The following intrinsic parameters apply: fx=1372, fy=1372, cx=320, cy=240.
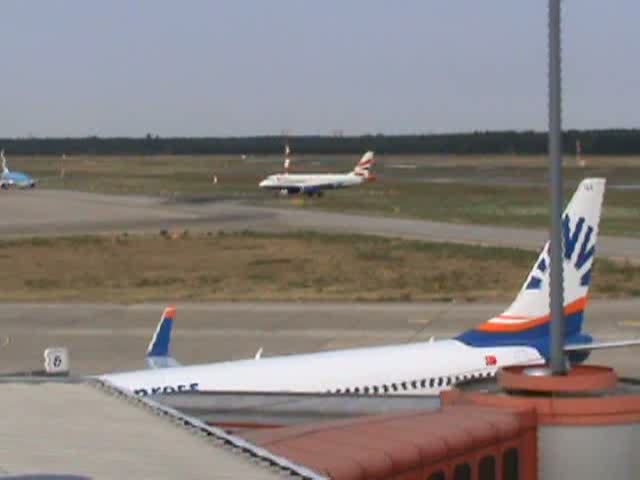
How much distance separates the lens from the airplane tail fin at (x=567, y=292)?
32250 millimetres

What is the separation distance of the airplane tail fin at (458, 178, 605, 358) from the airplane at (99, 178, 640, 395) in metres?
0.02

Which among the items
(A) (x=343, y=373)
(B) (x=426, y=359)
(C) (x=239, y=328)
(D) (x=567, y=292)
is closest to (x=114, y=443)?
(A) (x=343, y=373)

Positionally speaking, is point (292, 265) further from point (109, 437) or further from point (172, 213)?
point (109, 437)

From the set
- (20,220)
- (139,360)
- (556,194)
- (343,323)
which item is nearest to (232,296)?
(343,323)

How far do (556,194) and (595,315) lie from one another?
34.8 metres

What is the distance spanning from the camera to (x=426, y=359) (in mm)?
29531

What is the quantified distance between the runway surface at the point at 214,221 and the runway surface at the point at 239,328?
21.5 m

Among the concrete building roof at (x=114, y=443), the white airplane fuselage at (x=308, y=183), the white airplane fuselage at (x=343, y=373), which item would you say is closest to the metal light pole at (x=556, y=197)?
the concrete building roof at (x=114, y=443)

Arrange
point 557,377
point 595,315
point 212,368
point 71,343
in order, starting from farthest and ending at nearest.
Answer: point 595,315, point 71,343, point 212,368, point 557,377

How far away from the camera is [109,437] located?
47.4ft

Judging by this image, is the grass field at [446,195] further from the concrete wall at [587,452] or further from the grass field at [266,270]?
the concrete wall at [587,452]

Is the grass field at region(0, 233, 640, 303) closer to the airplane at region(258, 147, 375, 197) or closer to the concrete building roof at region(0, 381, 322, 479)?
the concrete building roof at region(0, 381, 322, 479)

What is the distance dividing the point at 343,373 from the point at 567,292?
7661mm

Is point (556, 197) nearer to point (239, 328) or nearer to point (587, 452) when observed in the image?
point (587, 452)
